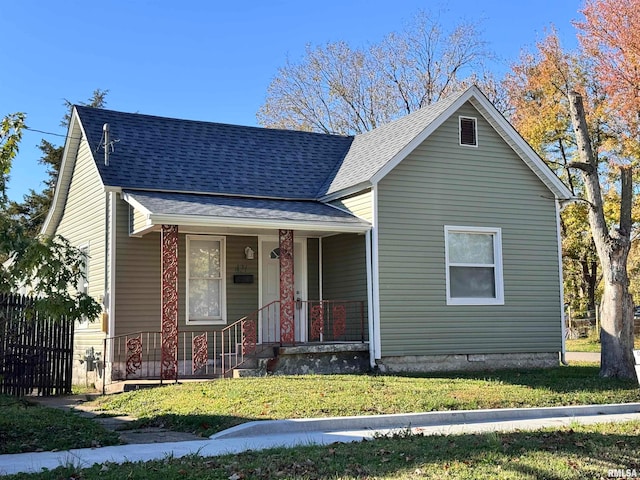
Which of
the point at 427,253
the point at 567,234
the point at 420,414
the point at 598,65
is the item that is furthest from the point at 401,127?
the point at 567,234

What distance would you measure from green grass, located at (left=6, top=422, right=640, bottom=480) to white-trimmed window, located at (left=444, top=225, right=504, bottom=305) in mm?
8018

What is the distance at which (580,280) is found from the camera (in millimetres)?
38812

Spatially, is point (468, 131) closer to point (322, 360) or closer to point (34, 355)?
point (322, 360)

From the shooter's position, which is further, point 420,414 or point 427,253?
point 427,253

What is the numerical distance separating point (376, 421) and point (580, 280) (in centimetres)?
3157

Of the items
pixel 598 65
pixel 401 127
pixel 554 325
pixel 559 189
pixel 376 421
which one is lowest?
pixel 376 421

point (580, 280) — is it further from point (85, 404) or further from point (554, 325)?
point (85, 404)

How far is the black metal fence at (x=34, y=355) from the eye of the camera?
45.3 feet

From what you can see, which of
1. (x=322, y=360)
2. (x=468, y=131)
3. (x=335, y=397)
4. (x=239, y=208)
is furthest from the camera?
(x=468, y=131)

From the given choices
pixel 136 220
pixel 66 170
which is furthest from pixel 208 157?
pixel 66 170

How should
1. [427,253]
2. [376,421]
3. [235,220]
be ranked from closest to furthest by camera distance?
1. [376,421]
2. [235,220]
3. [427,253]

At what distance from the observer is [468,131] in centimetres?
1670

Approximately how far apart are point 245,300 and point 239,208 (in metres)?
2.28

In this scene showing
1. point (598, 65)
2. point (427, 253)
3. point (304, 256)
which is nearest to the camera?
point (427, 253)
